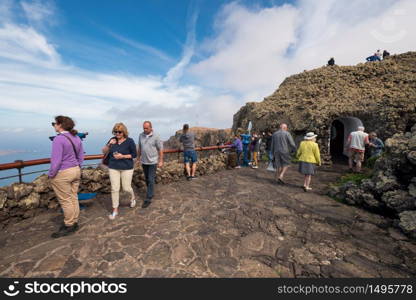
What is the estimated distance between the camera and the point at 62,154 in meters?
3.19

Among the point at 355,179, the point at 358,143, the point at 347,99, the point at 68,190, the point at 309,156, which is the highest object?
the point at 347,99

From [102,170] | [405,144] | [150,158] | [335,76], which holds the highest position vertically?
[335,76]

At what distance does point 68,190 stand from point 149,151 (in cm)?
182

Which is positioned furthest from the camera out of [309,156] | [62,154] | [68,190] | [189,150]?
[189,150]

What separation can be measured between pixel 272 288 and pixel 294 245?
3.55ft

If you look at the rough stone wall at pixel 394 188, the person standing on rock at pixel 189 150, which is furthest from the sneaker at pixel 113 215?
the rough stone wall at pixel 394 188

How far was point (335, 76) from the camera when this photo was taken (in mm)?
18281

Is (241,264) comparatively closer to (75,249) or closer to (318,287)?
(318,287)

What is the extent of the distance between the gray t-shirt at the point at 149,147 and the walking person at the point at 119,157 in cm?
49

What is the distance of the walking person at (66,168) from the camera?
10.3 ft

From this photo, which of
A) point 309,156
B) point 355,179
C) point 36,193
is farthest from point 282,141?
point 36,193

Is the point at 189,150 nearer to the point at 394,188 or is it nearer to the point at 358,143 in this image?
the point at 394,188

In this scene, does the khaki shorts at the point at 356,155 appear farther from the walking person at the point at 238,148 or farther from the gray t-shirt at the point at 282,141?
the walking person at the point at 238,148

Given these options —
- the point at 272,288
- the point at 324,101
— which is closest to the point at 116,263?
the point at 272,288
